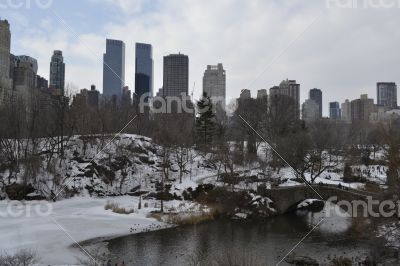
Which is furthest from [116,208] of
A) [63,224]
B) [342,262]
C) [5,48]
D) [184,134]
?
[5,48]

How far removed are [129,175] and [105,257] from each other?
32706mm

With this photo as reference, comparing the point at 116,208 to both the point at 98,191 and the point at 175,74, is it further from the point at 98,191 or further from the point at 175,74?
the point at 175,74

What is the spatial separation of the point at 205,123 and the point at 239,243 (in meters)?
43.9

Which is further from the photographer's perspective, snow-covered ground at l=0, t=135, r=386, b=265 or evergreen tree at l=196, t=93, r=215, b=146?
evergreen tree at l=196, t=93, r=215, b=146

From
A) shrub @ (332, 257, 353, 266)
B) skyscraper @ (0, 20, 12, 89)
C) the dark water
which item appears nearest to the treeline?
the dark water

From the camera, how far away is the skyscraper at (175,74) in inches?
5679

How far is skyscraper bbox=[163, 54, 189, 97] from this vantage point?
473ft

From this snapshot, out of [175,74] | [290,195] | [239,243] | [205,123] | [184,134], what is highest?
[175,74]

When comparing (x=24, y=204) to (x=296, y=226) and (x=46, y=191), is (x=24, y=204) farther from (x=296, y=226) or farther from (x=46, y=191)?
(x=296, y=226)

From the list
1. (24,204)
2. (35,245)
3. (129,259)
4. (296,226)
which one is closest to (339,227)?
(296,226)

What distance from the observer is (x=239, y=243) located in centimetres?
3466

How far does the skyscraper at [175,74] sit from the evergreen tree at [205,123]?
61.9m

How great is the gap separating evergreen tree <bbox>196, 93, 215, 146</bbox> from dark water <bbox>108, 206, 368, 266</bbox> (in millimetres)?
32805

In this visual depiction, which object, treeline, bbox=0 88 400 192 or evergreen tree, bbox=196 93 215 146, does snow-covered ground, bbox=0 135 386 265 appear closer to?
treeline, bbox=0 88 400 192
